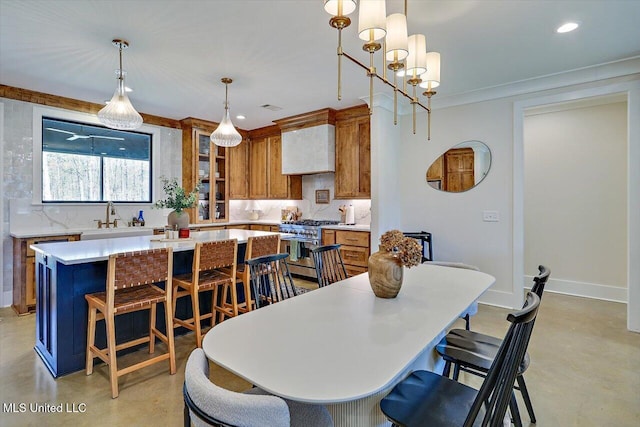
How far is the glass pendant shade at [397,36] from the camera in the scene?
1.71 metres

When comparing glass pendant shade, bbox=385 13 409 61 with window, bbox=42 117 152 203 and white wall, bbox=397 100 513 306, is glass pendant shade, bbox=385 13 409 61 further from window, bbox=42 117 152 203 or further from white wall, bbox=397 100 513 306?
window, bbox=42 117 152 203

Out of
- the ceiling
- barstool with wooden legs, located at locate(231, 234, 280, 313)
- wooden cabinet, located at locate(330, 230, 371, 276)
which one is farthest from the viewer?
wooden cabinet, located at locate(330, 230, 371, 276)

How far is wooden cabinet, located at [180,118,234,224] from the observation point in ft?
18.0

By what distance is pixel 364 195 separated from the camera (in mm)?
4750

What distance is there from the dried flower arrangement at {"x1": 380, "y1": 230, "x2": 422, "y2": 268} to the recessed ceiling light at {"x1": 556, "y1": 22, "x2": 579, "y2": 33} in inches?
89.1

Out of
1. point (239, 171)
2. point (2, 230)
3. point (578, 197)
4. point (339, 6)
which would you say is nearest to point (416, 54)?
point (339, 6)

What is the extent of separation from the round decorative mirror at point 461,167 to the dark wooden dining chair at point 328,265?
8.28 feet

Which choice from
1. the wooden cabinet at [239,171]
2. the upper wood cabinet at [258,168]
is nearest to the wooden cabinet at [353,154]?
the upper wood cabinet at [258,168]

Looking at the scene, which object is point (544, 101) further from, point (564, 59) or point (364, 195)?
point (364, 195)

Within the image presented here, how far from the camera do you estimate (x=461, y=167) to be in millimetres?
4266

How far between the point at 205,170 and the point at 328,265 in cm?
403

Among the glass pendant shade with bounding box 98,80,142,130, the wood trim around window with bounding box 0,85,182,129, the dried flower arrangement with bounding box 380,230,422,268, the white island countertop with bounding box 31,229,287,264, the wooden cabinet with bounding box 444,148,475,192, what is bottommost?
the white island countertop with bounding box 31,229,287,264

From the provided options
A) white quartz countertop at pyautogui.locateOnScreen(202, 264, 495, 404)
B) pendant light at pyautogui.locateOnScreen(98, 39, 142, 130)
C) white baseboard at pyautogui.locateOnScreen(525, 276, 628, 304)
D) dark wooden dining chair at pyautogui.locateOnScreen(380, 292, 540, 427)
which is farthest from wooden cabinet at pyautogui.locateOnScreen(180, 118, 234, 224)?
white baseboard at pyautogui.locateOnScreen(525, 276, 628, 304)

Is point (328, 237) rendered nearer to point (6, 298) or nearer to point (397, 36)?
point (397, 36)
